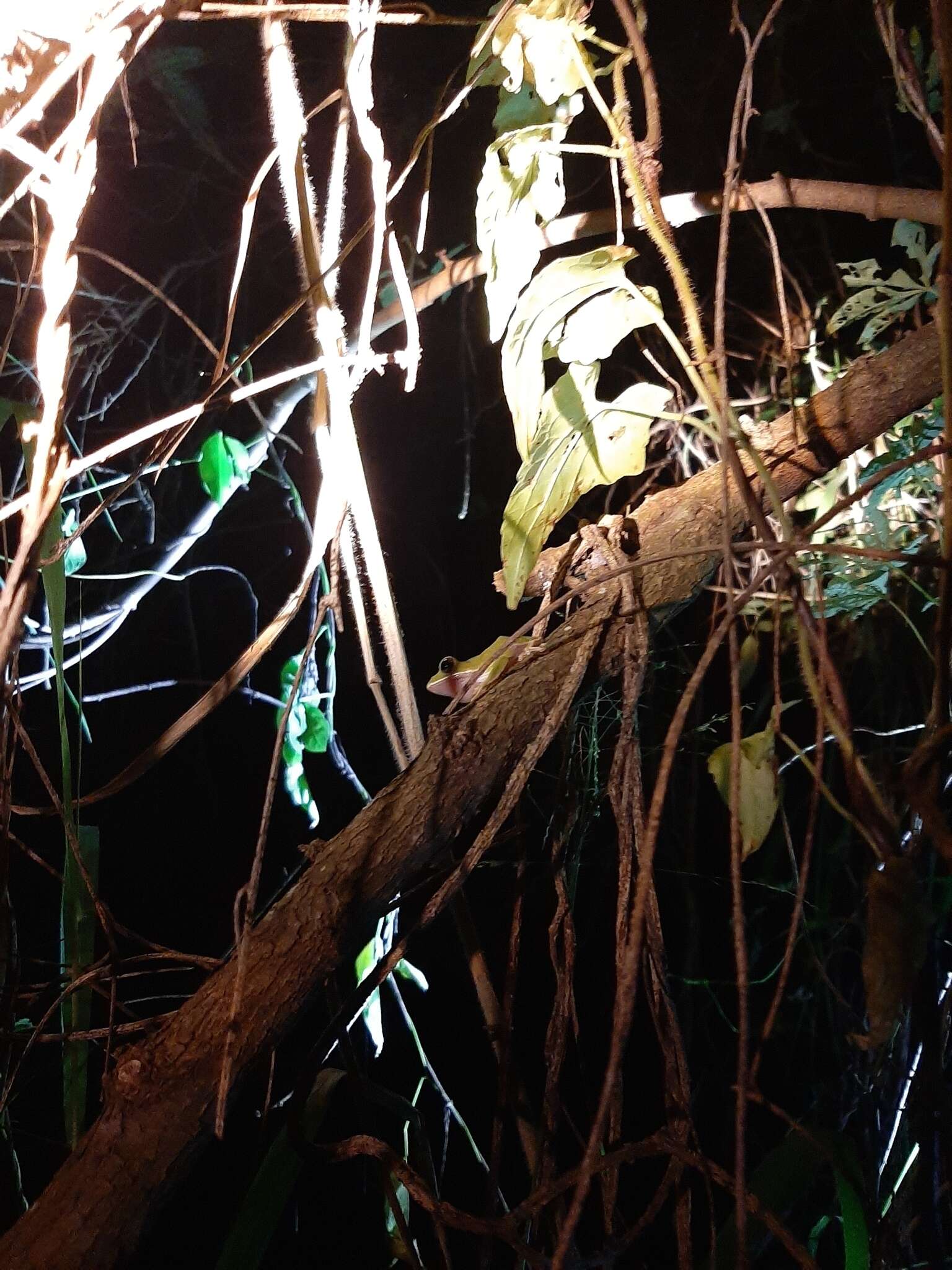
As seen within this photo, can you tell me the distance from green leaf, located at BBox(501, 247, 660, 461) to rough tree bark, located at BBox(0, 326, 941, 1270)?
14 centimetres

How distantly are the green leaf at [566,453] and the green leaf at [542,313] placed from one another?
0.02 meters

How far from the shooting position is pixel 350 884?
0.58 m

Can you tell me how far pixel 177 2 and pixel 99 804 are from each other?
0.97 metres

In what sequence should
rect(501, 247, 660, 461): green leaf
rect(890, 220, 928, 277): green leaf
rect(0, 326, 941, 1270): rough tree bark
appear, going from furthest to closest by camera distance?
rect(890, 220, 928, 277): green leaf
rect(501, 247, 660, 461): green leaf
rect(0, 326, 941, 1270): rough tree bark

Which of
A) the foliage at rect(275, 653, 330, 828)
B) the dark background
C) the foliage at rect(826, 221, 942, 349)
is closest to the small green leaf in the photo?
the dark background

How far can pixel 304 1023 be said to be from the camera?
117 cm

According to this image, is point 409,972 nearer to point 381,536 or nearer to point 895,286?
point 381,536

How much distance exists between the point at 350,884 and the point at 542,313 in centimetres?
44

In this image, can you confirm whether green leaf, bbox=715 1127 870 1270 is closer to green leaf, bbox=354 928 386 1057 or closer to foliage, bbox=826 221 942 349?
green leaf, bbox=354 928 386 1057

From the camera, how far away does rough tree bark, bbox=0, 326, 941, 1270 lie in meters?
0.53

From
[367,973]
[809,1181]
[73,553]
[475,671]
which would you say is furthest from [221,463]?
[809,1181]

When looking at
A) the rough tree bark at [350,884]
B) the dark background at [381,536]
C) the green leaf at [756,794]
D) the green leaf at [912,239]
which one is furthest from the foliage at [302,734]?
the green leaf at [912,239]

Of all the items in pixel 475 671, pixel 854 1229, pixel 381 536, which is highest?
pixel 381 536

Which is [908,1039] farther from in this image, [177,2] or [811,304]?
[177,2]
